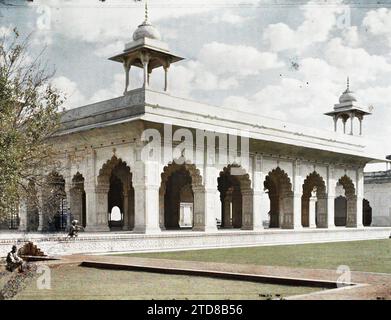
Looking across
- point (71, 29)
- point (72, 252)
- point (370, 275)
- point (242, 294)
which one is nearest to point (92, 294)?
point (242, 294)

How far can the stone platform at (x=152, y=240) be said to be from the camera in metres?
13.9

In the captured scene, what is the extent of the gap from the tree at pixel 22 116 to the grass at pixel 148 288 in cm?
214

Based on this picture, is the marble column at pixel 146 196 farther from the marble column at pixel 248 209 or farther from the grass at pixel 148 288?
the grass at pixel 148 288

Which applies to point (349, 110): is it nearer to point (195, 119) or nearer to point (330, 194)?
point (330, 194)

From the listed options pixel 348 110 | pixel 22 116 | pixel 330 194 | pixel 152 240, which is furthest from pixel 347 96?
pixel 22 116

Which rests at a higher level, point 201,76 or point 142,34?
point 142,34

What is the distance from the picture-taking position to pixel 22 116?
475 inches

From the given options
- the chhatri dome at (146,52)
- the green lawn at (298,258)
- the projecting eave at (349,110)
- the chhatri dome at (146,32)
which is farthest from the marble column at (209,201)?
the projecting eave at (349,110)

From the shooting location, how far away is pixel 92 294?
7852mm

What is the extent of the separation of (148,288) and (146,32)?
Answer: 1231 centimetres

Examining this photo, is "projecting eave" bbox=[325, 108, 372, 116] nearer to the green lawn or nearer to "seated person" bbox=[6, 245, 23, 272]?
the green lawn

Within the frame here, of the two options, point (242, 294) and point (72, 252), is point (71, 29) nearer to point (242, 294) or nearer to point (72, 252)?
point (72, 252)

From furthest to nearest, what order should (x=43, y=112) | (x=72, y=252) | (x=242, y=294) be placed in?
(x=72, y=252)
(x=43, y=112)
(x=242, y=294)
